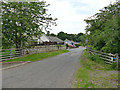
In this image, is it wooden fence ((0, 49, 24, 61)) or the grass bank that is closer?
the grass bank

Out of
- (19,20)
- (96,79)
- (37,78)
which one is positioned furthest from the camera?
(19,20)

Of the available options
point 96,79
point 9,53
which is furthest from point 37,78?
point 9,53

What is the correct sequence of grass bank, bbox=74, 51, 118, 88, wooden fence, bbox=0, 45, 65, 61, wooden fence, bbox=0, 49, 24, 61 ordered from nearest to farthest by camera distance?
grass bank, bbox=74, 51, 118, 88 → wooden fence, bbox=0, 49, 24, 61 → wooden fence, bbox=0, 45, 65, 61

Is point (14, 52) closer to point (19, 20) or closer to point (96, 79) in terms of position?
point (19, 20)

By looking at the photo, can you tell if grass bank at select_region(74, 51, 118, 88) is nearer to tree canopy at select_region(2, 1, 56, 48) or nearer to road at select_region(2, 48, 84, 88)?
road at select_region(2, 48, 84, 88)

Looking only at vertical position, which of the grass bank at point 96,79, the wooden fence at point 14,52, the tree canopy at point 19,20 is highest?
the tree canopy at point 19,20

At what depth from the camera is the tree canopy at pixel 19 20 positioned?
41.7 feet

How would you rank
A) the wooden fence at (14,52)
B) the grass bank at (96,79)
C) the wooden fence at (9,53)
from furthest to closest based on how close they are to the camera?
the wooden fence at (14,52) < the wooden fence at (9,53) < the grass bank at (96,79)

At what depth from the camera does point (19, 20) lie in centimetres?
1296

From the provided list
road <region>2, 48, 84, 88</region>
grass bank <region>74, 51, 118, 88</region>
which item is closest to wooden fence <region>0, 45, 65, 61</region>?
road <region>2, 48, 84, 88</region>

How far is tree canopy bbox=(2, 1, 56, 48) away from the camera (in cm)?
1271

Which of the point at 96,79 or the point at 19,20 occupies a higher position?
the point at 19,20

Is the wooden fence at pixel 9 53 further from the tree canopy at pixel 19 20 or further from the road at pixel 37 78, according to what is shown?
the road at pixel 37 78

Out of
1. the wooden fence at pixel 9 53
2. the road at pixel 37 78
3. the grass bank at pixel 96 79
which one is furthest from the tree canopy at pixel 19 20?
the grass bank at pixel 96 79
